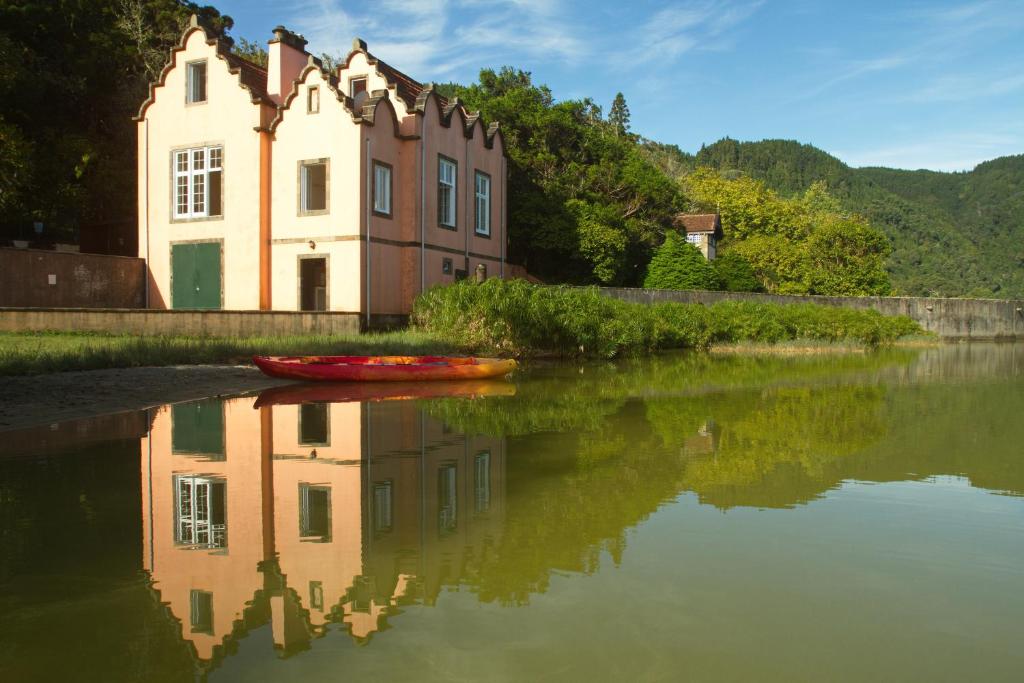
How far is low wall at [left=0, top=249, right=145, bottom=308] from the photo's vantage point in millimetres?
23969

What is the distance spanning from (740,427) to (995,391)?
888cm

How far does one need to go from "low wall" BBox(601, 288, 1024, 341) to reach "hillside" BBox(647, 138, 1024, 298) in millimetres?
14508

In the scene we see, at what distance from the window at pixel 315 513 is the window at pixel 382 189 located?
62.0 feet

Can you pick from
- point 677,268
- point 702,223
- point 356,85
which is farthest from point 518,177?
point 702,223

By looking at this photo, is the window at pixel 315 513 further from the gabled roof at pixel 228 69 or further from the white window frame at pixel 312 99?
the gabled roof at pixel 228 69

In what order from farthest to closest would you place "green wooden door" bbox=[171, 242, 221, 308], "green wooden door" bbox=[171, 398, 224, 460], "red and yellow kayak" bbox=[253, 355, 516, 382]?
1. "green wooden door" bbox=[171, 242, 221, 308]
2. "red and yellow kayak" bbox=[253, 355, 516, 382]
3. "green wooden door" bbox=[171, 398, 224, 460]

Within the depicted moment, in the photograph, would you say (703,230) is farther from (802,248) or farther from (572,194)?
(572,194)

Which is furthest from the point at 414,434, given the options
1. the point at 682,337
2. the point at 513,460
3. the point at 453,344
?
the point at 682,337

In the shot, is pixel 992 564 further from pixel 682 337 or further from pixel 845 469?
pixel 682 337

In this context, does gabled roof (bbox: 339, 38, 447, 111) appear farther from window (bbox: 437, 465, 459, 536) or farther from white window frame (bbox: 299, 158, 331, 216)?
window (bbox: 437, 465, 459, 536)

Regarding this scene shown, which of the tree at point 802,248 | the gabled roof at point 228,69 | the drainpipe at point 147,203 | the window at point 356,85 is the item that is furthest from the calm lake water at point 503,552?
the tree at point 802,248

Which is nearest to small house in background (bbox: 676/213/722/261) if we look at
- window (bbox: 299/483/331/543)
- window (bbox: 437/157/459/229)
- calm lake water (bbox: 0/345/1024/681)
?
window (bbox: 437/157/459/229)

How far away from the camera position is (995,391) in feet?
53.0

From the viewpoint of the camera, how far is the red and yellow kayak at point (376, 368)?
1457cm
